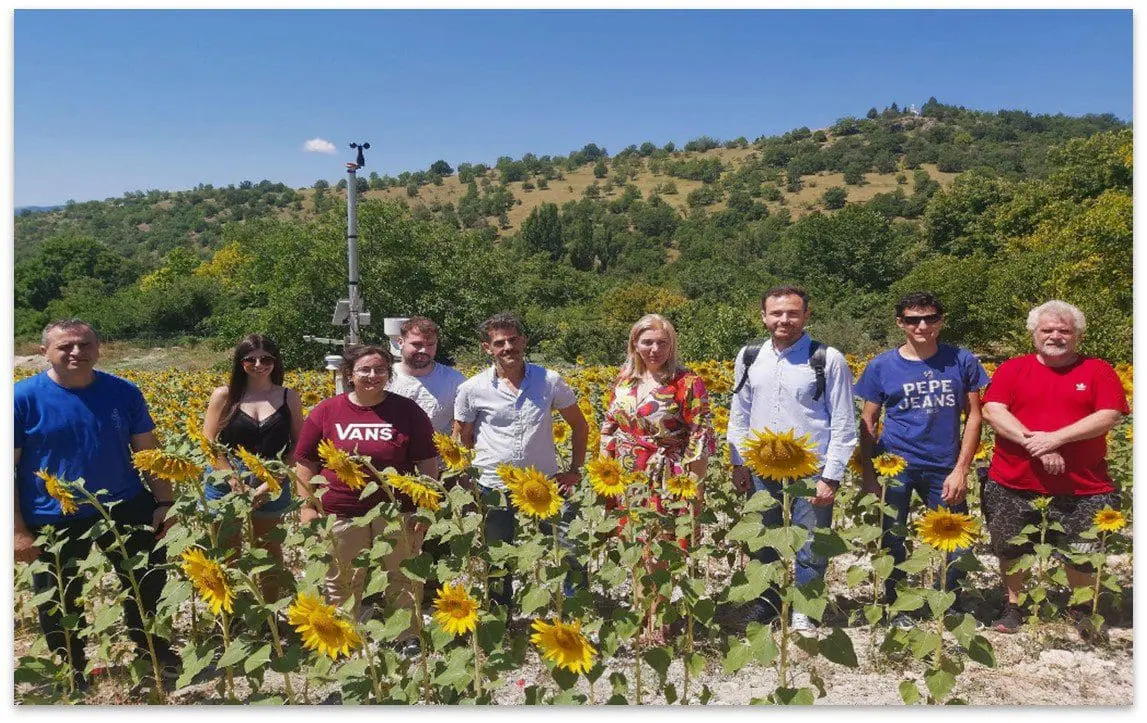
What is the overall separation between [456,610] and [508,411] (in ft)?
3.20

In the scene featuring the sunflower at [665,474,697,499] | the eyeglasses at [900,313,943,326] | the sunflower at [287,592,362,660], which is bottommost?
the sunflower at [287,592,362,660]

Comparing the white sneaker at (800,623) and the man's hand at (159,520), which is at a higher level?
the man's hand at (159,520)

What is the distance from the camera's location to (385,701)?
7.41ft

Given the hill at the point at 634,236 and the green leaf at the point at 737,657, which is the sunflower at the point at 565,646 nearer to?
the green leaf at the point at 737,657

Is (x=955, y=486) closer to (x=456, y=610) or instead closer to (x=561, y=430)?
(x=456, y=610)

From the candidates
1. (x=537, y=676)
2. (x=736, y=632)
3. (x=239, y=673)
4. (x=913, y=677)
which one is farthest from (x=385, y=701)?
(x=913, y=677)

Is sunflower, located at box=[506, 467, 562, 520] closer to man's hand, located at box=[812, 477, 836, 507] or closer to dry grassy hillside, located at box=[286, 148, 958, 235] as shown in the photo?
man's hand, located at box=[812, 477, 836, 507]

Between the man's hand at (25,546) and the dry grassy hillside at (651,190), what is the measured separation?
58468 mm

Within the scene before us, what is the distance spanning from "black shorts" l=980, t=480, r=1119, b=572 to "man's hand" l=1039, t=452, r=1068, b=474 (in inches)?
5.2

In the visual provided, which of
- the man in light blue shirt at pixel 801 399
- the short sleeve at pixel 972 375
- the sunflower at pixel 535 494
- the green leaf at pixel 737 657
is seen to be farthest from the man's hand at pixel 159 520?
the short sleeve at pixel 972 375

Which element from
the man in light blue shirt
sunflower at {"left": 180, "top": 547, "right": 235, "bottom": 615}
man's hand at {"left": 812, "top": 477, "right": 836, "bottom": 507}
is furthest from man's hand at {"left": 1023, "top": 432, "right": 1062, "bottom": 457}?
sunflower at {"left": 180, "top": 547, "right": 235, "bottom": 615}

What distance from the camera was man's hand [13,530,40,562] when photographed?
2449 mm

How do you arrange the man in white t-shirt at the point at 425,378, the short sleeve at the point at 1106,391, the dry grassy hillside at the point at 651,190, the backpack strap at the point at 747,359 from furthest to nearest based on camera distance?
the dry grassy hillside at the point at 651,190 → the man in white t-shirt at the point at 425,378 → the backpack strap at the point at 747,359 → the short sleeve at the point at 1106,391

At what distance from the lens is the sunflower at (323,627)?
193 cm
